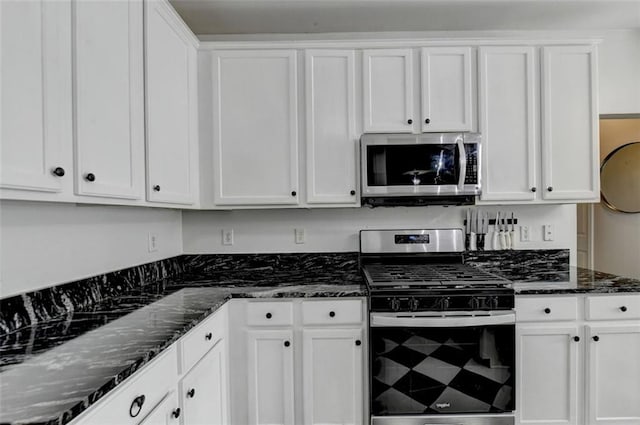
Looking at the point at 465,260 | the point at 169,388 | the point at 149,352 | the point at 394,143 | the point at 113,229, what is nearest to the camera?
the point at 149,352

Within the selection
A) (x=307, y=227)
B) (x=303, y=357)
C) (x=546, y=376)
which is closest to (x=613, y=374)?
(x=546, y=376)

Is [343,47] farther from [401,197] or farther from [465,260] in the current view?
[465,260]

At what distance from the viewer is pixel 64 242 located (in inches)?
65.0

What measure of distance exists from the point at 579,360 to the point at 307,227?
180cm

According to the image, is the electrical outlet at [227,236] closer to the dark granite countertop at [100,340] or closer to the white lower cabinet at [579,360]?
the dark granite countertop at [100,340]

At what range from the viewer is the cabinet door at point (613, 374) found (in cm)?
214

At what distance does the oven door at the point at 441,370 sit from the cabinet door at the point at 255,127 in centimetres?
103

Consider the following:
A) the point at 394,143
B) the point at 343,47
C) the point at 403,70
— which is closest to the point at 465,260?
the point at 394,143

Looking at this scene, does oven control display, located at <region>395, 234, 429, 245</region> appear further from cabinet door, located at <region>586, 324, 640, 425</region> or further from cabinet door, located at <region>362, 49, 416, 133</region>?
cabinet door, located at <region>586, 324, 640, 425</region>

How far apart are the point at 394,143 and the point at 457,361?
1.29 metres

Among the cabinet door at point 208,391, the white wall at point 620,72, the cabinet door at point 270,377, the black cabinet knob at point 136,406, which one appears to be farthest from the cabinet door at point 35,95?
the white wall at point 620,72

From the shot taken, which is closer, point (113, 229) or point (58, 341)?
point (58, 341)

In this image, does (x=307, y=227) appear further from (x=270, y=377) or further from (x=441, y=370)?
(x=441, y=370)

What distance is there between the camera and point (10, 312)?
1356 millimetres
